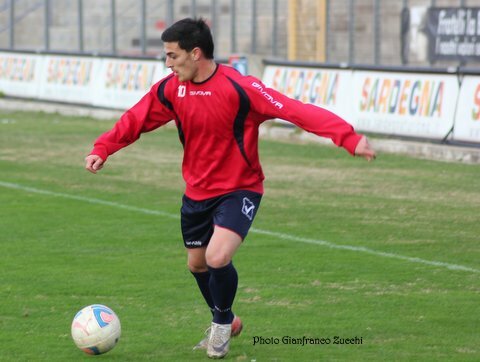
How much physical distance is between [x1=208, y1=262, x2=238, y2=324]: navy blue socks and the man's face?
3.79ft

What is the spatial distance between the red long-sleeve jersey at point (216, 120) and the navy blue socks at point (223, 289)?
478 millimetres

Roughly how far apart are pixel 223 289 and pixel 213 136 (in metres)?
0.92

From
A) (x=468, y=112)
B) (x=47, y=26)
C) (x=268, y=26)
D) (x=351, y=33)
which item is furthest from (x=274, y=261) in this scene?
(x=47, y=26)

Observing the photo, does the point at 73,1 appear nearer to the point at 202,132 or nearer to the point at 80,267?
the point at 80,267

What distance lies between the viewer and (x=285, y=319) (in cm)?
788

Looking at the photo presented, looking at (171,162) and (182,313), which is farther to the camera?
(171,162)

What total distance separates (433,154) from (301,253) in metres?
7.67

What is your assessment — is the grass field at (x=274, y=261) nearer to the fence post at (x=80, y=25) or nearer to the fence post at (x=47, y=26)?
the fence post at (x=80, y=25)

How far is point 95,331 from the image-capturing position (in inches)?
270

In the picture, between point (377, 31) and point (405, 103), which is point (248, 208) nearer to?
point (405, 103)

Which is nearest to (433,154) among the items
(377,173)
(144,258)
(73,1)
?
(377,173)

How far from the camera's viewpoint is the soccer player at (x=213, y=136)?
22.4 ft

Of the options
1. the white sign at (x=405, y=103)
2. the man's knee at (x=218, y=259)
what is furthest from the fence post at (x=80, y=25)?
the man's knee at (x=218, y=259)

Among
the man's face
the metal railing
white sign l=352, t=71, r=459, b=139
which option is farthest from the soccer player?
the metal railing
